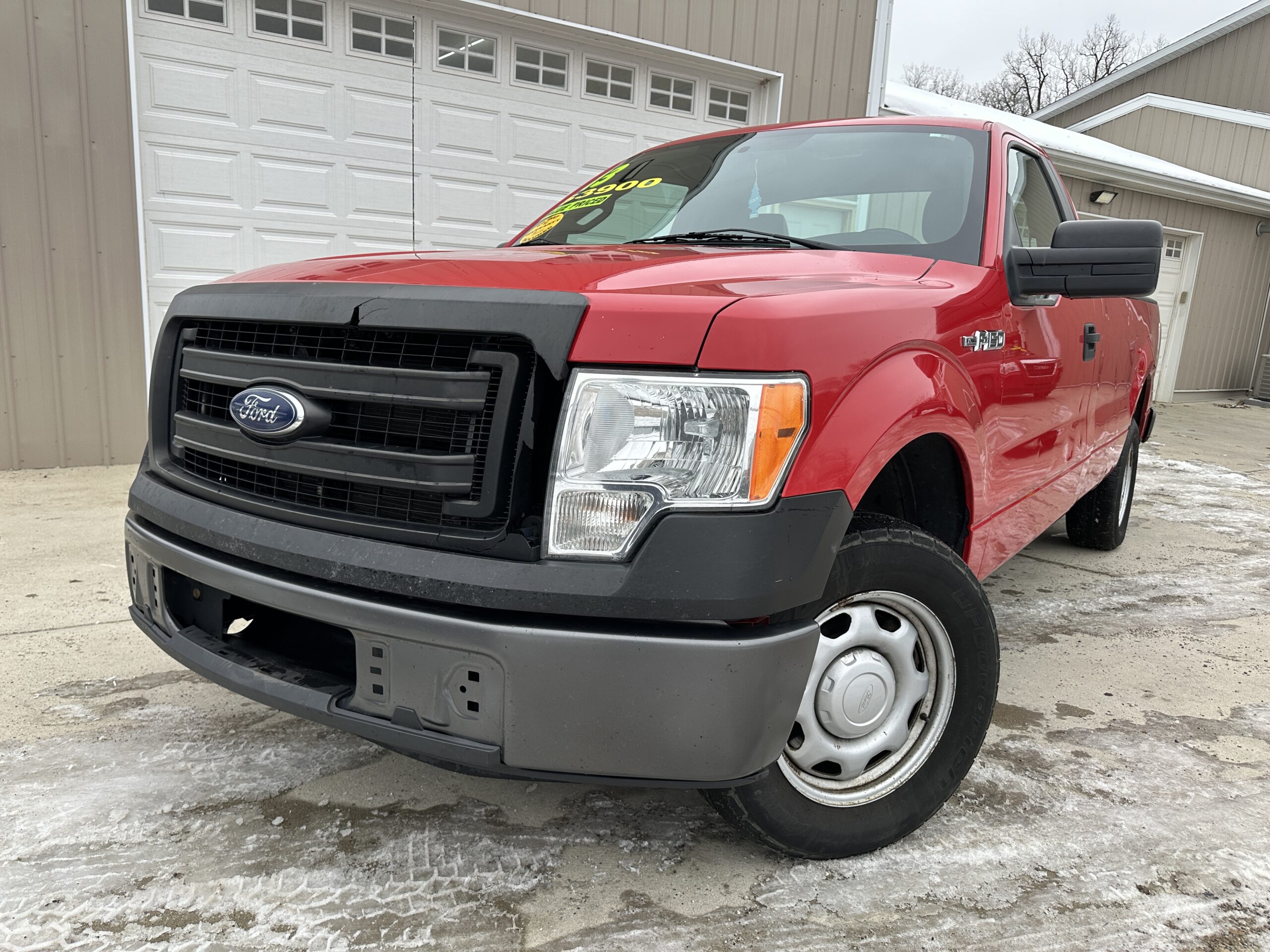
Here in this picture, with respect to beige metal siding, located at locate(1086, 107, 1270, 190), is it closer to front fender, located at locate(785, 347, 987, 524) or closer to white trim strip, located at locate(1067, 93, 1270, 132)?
white trim strip, located at locate(1067, 93, 1270, 132)

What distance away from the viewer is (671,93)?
25.0ft

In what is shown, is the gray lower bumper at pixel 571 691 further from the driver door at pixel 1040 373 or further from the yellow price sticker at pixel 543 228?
the yellow price sticker at pixel 543 228

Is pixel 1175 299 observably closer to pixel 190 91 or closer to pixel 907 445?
pixel 190 91

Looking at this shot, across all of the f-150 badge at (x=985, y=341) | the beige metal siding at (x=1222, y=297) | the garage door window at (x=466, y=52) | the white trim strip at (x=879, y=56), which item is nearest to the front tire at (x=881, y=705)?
the f-150 badge at (x=985, y=341)

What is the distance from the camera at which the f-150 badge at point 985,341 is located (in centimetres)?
217

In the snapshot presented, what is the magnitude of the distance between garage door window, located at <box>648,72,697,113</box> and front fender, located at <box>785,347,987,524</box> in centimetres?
611

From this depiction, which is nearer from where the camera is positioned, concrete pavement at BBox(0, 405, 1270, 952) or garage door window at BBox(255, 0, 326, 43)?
concrete pavement at BBox(0, 405, 1270, 952)

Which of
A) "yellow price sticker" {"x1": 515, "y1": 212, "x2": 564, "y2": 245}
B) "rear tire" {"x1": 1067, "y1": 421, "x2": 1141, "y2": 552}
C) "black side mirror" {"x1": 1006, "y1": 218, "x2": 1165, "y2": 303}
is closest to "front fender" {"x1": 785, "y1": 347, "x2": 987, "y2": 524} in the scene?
"black side mirror" {"x1": 1006, "y1": 218, "x2": 1165, "y2": 303}

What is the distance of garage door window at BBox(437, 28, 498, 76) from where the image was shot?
658 cm

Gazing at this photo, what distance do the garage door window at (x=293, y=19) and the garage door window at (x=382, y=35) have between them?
0.20 meters

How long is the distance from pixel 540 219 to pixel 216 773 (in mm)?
2134

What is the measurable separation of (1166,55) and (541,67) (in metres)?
17.2

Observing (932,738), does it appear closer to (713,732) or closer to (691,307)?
(713,732)

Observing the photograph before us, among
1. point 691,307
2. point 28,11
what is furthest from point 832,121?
point 28,11
